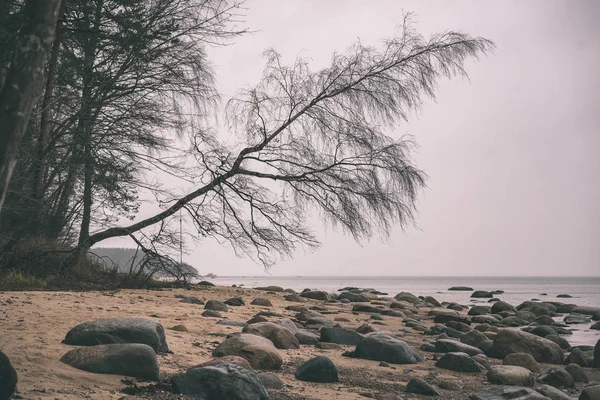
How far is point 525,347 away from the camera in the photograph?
8219mm

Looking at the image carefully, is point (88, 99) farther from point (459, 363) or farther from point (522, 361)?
point (522, 361)

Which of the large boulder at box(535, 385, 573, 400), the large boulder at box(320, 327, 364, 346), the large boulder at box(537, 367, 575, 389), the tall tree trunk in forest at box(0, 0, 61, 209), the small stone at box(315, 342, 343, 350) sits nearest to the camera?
the tall tree trunk in forest at box(0, 0, 61, 209)

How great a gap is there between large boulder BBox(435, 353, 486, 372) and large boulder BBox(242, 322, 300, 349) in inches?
72.9

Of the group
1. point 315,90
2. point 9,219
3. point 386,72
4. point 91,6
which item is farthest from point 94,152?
point 386,72

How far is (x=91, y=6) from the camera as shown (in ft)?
35.0

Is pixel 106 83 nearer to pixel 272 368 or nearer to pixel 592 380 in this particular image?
pixel 272 368

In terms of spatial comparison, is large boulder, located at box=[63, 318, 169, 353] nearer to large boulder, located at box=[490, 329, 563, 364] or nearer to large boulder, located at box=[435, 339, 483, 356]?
large boulder, located at box=[435, 339, 483, 356]

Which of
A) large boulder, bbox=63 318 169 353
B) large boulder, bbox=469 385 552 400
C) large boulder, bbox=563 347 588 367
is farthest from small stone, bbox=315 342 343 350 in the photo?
large boulder, bbox=563 347 588 367

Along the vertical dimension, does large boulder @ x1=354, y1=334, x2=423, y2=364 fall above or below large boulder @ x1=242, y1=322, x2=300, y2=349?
below

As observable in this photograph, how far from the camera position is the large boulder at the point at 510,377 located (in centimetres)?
613

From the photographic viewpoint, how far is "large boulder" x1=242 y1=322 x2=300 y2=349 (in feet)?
22.1

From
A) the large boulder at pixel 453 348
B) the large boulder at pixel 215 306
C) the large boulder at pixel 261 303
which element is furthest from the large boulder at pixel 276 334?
the large boulder at pixel 261 303

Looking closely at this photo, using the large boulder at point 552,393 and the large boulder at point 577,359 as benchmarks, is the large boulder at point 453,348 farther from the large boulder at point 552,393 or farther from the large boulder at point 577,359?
the large boulder at point 552,393

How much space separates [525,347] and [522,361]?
0.95 m
